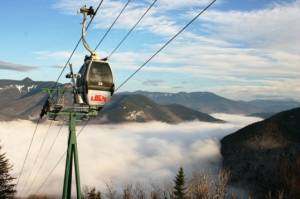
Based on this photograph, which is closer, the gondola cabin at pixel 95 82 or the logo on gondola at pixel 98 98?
the gondola cabin at pixel 95 82

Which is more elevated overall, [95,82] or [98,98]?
[95,82]

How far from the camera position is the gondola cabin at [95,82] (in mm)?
27562

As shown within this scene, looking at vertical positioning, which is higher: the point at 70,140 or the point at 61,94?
the point at 61,94

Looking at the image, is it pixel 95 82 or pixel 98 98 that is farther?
pixel 98 98

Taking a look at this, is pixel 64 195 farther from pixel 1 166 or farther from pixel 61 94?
pixel 1 166

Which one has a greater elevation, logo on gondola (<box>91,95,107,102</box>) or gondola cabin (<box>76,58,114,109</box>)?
gondola cabin (<box>76,58,114,109</box>)

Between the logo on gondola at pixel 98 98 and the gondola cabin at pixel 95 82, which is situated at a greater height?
the gondola cabin at pixel 95 82

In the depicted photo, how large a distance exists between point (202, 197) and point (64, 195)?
62459 millimetres

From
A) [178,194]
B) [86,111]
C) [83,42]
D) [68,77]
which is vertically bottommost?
[178,194]

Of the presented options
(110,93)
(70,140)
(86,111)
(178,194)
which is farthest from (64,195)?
(178,194)

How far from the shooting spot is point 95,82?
27.7 m

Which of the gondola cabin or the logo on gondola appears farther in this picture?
the logo on gondola

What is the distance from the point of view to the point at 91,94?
90.7ft

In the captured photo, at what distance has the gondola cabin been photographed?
90.4ft
